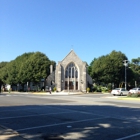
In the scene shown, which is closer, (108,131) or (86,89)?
(108,131)

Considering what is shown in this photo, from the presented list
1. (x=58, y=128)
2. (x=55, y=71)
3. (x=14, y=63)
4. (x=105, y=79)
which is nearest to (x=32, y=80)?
(x=55, y=71)

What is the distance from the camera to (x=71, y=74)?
71188 mm

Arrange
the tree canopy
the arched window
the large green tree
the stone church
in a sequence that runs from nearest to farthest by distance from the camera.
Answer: the stone church → the arched window → the tree canopy → the large green tree

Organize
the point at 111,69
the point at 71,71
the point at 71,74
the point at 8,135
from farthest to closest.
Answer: the point at 111,69
the point at 71,71
the point at 71,74
the point at 8,135

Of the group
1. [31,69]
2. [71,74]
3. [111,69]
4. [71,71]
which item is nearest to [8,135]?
[71,74]

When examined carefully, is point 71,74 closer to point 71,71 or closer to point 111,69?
point 71,71

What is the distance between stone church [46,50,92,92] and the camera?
69.7 meters

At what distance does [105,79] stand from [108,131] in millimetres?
64578

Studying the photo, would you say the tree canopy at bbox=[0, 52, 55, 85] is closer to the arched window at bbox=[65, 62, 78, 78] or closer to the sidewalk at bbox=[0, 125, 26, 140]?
the arched window at bbox=[65, 62, 78, 78]

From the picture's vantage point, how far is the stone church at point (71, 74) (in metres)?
69.7

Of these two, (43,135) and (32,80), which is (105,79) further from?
(43,135)

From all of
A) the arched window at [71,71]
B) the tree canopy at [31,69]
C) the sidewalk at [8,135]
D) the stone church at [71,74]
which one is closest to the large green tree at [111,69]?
the stone church at [71,74]

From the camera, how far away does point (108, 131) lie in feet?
30.0

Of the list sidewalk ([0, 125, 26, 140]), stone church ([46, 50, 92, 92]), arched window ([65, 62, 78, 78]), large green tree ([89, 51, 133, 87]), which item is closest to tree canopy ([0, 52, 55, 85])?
stone church ([46, 50, 92, 92])
